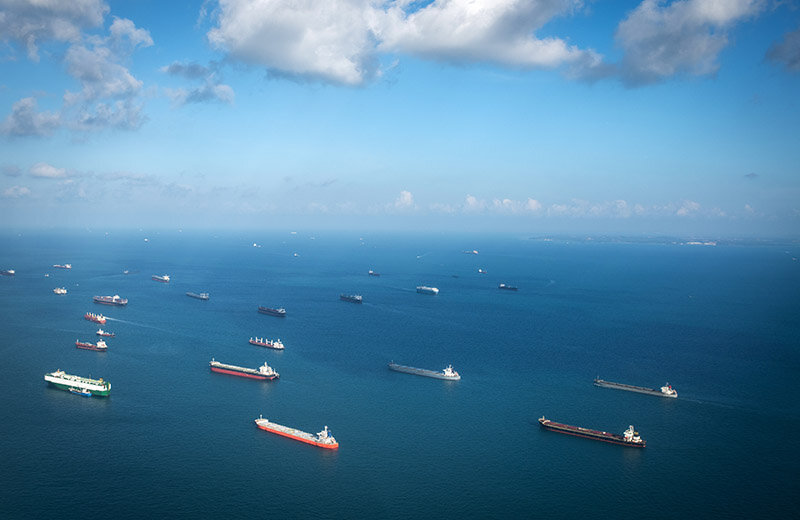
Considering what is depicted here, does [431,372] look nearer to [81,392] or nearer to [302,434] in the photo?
[302,434]

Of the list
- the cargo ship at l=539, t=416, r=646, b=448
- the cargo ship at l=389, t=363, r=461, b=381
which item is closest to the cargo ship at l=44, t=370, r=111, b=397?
the cargo ship at l=389, t=363, r=461, b=381

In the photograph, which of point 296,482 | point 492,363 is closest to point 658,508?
Answer: point 296,482

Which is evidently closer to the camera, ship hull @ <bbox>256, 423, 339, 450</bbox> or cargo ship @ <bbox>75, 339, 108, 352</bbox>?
ship hull @ <bbox>256, 423, 339, 450</bbox>

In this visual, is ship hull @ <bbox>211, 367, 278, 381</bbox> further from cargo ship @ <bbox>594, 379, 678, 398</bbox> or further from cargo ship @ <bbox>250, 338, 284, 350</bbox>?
cargo ship @ <bbox>594, 379, 678, 398</bbox>

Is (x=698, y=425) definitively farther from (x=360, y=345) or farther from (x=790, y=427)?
(x=360, y=345)

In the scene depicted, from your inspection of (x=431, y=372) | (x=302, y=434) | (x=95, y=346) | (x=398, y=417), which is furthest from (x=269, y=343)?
(x=398, y=417)
